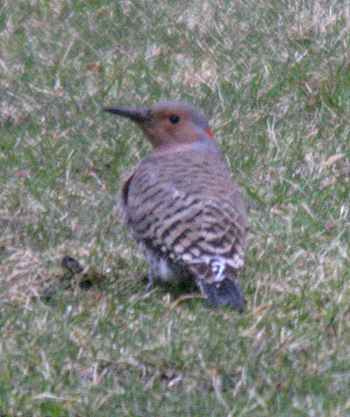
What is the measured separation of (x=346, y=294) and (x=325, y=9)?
387 centimetres

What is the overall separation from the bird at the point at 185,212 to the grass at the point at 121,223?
0.51ft

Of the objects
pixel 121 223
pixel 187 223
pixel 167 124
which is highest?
pixel 167 124

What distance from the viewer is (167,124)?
20.7 ft

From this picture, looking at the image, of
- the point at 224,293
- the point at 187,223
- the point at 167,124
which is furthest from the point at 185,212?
the point at 167,124

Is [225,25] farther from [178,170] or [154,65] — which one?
[178,170]

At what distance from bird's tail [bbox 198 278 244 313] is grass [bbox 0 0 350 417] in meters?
0.06

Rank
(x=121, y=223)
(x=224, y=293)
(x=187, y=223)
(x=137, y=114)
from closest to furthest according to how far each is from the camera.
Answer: (x=224, y=293), (x=187, y=223), (x=121, y=223), (x=137, y=114)

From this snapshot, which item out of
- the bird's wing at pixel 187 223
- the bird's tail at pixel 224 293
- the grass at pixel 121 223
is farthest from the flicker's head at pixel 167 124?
the bird's tail at pixel 224 293

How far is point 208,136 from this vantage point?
6.36 m

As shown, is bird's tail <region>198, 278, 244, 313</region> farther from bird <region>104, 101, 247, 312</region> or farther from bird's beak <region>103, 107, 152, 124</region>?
bird's beak <region>103, 107, 152, 124</region>

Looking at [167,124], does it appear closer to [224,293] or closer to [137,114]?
[137,114]

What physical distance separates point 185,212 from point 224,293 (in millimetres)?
499

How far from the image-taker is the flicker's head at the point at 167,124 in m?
6.29

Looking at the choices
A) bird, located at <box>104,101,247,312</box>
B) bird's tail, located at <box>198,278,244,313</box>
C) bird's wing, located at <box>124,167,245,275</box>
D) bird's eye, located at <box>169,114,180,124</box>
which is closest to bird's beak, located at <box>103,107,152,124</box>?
bird, located at <box>104,101,247,312</box>
